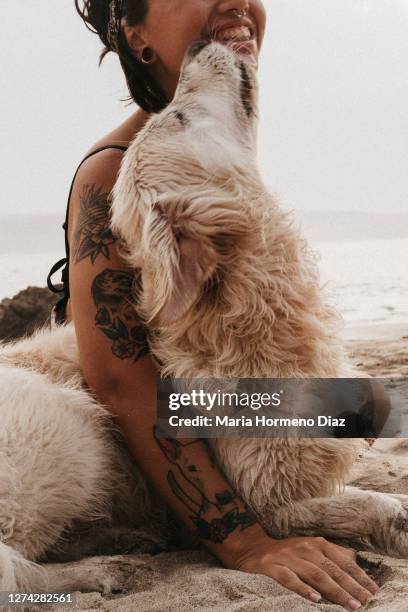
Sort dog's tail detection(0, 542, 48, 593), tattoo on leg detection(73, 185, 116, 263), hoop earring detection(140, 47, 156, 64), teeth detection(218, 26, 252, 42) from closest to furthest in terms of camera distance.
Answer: dog's tail detection(0, 542, 48, 593) < tattoo on leg detection(73, 185, 116, 263) < teeth detection(218, 26, 252, 42) < hoop earring detection(140, 47, 156, 64)

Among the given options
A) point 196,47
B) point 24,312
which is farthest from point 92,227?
point 24,312

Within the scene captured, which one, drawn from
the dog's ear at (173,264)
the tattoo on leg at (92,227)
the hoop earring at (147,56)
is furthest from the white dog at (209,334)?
the hoop earring at (147,56)

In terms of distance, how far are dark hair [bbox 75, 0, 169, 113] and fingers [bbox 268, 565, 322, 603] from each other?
74.4 inches

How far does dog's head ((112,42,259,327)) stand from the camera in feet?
7.63

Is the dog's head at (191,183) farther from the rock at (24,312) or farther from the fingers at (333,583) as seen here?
the rock at (24,312)

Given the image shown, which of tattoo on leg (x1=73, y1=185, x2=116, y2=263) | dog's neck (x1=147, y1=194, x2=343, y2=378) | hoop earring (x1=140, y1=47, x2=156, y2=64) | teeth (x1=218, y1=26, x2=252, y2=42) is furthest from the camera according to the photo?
hoop earring (x1=140, y1=47, x2=156, y2=64)

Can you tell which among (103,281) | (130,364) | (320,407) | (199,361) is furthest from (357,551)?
(103,281)

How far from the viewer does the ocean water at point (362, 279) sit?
852cm

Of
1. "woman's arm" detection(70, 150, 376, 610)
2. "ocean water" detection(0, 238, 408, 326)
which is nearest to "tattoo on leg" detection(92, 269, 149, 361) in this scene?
"woman's arm" detection(70, 150, 376, 610)

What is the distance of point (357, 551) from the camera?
2.32 m

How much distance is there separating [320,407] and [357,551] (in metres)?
0.48

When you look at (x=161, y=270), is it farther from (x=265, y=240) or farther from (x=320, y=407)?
(x=320, y=407)

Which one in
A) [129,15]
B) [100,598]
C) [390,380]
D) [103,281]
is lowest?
[100,598]

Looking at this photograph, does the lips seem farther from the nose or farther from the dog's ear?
the dog's ear
